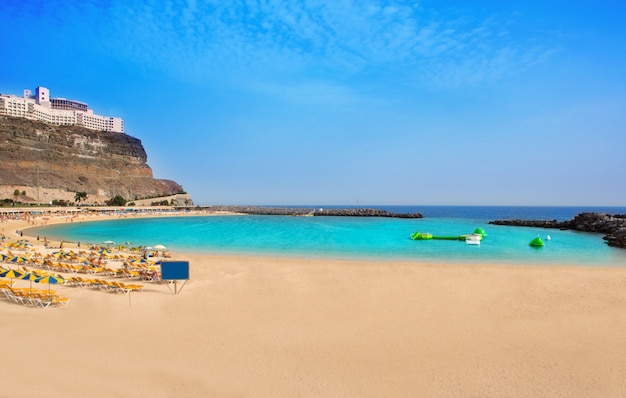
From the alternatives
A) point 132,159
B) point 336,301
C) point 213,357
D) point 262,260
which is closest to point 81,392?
point 213,357

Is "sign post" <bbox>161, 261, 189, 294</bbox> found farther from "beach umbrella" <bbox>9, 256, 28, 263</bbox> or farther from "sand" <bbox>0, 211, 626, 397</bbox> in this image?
"beach umbrella" <bbox>9, 256, 28, 263</bbox>

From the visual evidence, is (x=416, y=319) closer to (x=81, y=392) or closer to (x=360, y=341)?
(x=360, y=341)

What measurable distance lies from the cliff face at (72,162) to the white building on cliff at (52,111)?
887 inches

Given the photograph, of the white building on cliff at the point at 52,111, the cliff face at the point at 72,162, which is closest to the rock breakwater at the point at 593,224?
the cliff face at the point at 72,162

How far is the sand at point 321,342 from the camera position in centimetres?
611

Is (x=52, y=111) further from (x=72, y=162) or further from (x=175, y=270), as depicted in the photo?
(x=175, y=270)

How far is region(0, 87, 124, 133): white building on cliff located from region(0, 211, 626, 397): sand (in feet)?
411

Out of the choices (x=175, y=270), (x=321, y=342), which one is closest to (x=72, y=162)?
(x=175, y=270)

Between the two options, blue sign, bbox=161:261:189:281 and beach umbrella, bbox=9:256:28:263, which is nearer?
blue sign, bbox=161:261:189:281

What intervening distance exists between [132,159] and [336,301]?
376 feet

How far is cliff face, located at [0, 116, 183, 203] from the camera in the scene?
79250mm

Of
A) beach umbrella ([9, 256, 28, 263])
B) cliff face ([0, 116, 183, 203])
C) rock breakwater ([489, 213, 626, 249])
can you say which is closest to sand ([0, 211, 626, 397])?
beach umbrella ([9, 256, 28, 263])

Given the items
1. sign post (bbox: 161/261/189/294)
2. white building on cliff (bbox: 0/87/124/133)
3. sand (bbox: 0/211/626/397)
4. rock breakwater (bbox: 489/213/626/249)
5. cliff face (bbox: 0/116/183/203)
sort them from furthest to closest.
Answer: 1. white building on cliff (bbox: 0/87/124/133)
2. cliff face (bbox: 0/116/183/203)
3. rock breakwater (bbox: 489/213/626/249)
4. sign post (bbox: 161/261/189/294)
5. sand (bbox: 0/211/626/397)

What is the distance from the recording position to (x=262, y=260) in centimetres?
1919
